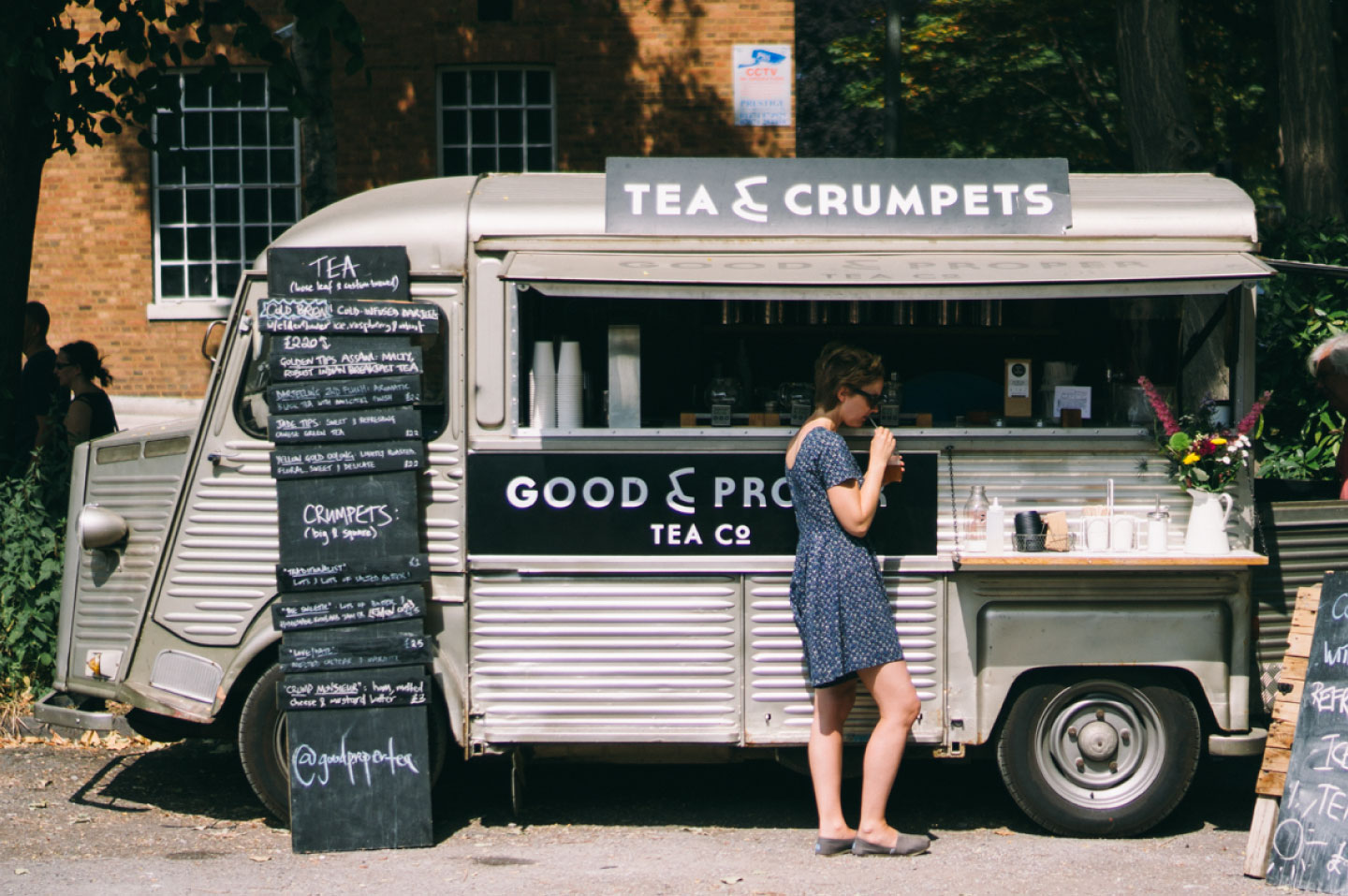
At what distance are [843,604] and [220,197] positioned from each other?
11.4 m

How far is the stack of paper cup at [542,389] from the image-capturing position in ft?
19.7

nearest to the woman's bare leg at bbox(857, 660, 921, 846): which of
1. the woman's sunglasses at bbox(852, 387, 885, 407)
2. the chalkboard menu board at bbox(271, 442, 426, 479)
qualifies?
the woman's sunglasses at bbox(852, 387, 885, 407)

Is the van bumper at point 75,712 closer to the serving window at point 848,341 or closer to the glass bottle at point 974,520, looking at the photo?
the serving window at point 848,341

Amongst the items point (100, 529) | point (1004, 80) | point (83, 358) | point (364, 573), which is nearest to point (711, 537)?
point (364, 573)

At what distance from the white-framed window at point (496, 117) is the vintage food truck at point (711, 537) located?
9475 mm

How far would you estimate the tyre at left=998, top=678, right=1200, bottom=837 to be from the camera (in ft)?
19.6

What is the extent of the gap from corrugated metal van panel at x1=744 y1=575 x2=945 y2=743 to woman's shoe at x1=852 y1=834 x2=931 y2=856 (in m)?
0.48

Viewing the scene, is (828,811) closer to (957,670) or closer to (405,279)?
(957,670)

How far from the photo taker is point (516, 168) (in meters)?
15.4

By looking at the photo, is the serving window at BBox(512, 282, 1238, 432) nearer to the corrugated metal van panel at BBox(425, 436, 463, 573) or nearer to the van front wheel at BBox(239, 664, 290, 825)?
the corrugated metal van panel at BBox(425, 436, 463, 573)

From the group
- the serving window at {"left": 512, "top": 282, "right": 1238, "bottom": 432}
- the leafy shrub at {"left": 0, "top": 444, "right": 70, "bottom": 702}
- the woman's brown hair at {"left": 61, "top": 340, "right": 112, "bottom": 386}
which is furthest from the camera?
the woman's brown hair at {"left": 61, "top": 340, "right": 112, "bottom": 386}

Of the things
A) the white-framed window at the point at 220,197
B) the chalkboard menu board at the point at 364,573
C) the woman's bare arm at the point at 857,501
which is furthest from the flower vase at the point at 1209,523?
the white-framed window at the point at 220,197

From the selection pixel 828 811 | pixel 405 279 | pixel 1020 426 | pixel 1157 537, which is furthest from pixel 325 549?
pixel 1157 537

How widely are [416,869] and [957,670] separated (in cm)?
227
